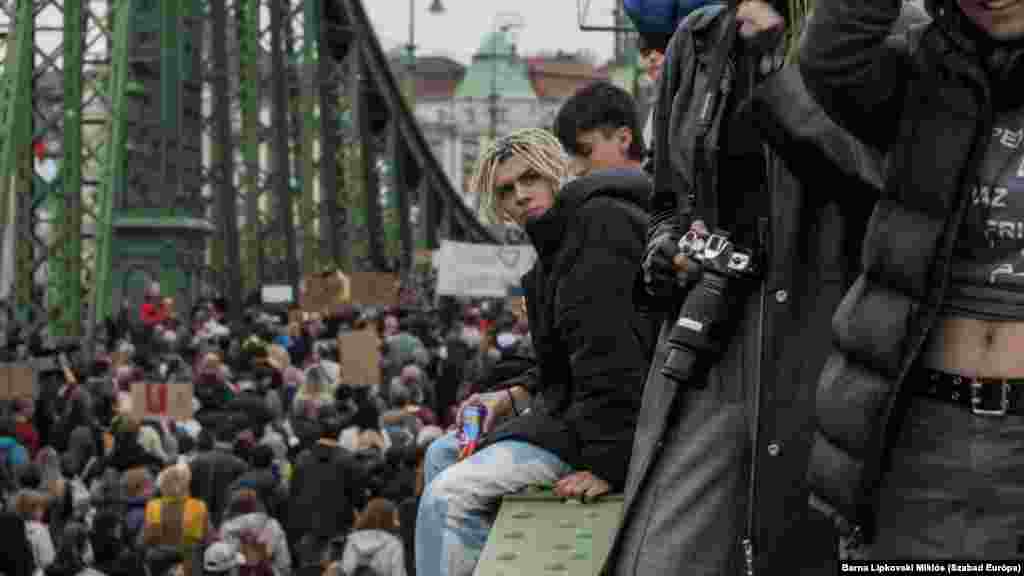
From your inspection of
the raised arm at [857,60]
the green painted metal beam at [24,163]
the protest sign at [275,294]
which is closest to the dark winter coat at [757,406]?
the raised arm at [857,60]

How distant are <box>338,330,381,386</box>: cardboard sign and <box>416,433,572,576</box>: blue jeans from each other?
53.2ft

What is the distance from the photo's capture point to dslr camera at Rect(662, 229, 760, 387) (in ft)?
13.7

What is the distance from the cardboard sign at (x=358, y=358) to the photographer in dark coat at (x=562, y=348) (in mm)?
16034

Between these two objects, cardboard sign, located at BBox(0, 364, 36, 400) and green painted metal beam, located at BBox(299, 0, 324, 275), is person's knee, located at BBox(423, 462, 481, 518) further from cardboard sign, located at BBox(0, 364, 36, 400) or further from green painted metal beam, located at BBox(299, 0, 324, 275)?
green painted metal beam, located at BBox(299, 0, 324, 275)

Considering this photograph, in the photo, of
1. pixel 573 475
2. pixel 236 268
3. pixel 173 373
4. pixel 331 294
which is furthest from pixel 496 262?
pixel 573 475

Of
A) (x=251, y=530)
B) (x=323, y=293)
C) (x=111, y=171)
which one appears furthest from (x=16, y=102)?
(x=323, y=293)

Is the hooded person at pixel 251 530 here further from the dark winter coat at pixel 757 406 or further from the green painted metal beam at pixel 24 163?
the green painted metal beam at pixel 24 163

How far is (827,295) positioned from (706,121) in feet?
1.22

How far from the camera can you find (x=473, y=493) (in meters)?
5.47

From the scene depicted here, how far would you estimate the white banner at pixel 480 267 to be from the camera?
98.0 feet

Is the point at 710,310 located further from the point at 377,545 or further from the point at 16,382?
the point at 16,382

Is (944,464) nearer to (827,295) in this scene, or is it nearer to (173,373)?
(827,295)

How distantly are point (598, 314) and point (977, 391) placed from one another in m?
1.87

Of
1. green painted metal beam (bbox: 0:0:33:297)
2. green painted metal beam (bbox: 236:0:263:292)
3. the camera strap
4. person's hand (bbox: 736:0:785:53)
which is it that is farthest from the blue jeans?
green painted metal beam (bbox: 236:0:263:292)
